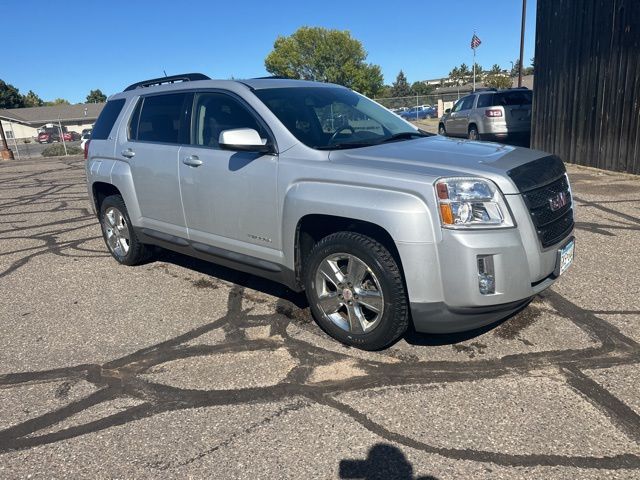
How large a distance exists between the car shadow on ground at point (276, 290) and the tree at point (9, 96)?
102 meters

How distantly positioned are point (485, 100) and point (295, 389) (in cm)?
1446

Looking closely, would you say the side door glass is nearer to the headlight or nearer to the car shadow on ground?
the car shadow on ground

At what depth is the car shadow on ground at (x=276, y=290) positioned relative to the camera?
366 cm

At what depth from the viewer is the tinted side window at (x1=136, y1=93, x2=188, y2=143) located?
183 inches

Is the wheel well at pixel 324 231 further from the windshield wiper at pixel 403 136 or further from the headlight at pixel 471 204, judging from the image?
the windshield wiper at pixel 403 136

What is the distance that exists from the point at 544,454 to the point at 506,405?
41cm

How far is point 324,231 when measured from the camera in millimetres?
3795

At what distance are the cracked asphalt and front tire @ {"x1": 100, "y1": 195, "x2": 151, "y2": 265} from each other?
62 centimetres

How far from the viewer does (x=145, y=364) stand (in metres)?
3.52

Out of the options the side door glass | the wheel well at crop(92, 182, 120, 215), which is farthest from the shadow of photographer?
the wheel well at crop(92, 182, 120, 215)

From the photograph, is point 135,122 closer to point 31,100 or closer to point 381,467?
point 381,467

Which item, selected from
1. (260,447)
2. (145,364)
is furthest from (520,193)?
(145,364)

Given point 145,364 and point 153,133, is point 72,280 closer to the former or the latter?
point 153,133

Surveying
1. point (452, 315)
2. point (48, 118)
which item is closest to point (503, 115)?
point (452, 315)
